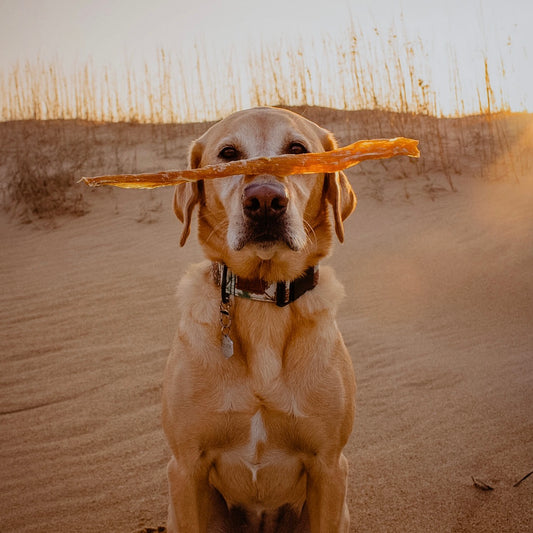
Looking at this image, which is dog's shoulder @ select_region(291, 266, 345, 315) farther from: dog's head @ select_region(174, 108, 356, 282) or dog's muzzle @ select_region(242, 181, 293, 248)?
dog's muzzle @ select_region(242, 181, 293, 248)

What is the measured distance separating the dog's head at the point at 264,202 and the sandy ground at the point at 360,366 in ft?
4.82

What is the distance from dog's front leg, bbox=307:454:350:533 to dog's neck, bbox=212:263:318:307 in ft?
2.22

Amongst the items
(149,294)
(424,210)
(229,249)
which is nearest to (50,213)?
(149,294)

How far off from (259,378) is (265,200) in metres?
0.71

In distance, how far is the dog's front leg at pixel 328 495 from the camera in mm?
2000

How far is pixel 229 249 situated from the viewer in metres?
2.21

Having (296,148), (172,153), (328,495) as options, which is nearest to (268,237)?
(296,148)

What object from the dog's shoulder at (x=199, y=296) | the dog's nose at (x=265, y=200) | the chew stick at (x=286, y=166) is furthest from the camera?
the dog's shoulder at (x=199, y=296)

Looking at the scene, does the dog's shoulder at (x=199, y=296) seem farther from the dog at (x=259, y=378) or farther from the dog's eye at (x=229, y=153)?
the dog's eye at (x=229, y=153)

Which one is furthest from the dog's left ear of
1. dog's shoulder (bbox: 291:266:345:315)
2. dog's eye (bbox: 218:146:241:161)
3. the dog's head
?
dog's eye (bbox: 218:146:241:161)

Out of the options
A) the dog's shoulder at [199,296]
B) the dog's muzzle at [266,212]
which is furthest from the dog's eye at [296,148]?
the dog's shoulder at [199,296]

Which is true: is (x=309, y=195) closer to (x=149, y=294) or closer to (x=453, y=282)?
(x=149, y=294)

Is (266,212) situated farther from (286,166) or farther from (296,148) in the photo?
(296,148)

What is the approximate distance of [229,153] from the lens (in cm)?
248
